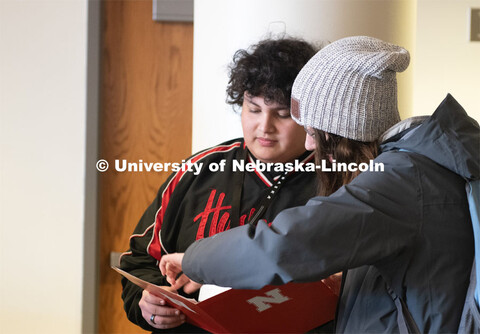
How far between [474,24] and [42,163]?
6.73 ft

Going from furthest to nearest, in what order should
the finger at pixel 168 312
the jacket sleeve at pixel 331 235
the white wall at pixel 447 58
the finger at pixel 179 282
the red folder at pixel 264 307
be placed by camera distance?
the white wall at pixel 447 58 → the finger at pixel 168 312 → the finger at pixel 179 282 → the red folder at pixel 264 307 → the jacket sleeve at pixel 331 235

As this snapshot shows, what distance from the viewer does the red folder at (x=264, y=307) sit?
1039 mm

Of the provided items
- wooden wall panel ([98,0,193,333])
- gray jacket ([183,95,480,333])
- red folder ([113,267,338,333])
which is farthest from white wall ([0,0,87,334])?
gray jacket ([183,95,480,333])

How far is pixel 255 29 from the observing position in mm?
1719

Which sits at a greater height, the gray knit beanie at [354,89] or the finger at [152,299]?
the gray knit beanie at [354,89]

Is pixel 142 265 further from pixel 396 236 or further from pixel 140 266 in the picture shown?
pixel 396 236

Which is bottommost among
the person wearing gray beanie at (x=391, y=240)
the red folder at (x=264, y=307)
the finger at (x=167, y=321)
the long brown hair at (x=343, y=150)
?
the finger at (x=167, y=321)

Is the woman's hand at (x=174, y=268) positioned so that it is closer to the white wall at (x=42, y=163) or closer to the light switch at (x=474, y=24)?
the white wall at (x=42, y=163)

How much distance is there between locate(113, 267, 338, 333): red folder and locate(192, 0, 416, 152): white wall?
0.77 metres

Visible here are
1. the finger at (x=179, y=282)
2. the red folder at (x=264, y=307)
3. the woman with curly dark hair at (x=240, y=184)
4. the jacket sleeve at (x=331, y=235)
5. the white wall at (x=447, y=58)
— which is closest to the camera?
the jacket sleeve at (x=331, y=235)

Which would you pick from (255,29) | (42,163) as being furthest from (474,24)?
(42,163)

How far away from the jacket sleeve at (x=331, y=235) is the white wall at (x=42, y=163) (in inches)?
75.9

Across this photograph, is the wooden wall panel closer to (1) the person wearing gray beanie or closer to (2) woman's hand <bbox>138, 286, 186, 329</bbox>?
(2) woman's hand <bbox>138, 286, 186, 329</bbox>

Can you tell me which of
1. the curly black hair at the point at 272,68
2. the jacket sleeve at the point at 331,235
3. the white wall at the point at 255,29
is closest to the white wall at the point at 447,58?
the white wall at the point at 255,29
